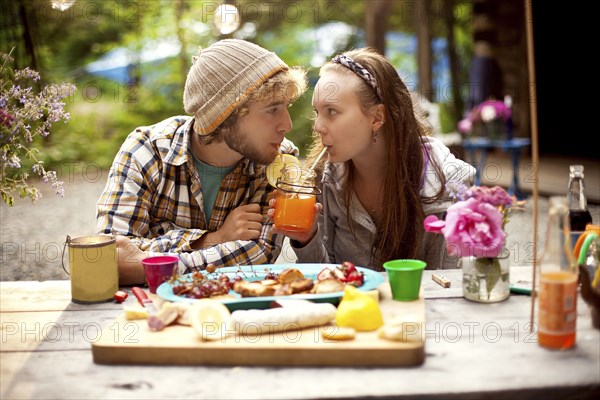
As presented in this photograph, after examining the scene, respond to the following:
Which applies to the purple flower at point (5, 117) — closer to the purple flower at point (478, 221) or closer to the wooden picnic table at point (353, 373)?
the wooden picnic table at point (353, 373)

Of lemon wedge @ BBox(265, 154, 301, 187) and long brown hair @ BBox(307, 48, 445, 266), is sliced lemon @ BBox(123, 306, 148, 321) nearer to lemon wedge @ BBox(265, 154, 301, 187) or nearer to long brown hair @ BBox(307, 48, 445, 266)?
lemon wedge @ BBox(265, 154, 301, 187)

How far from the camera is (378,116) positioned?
2.67 meters

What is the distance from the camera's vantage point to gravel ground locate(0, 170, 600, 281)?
18.1 feet

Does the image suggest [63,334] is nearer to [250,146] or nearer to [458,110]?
[250,146]

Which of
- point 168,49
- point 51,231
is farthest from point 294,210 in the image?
point 168,49

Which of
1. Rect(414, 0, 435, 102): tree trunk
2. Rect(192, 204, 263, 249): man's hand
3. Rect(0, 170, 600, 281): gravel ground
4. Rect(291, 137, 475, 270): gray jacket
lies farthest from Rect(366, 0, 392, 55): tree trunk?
Rect(192, 204, 263, 249): man's hand

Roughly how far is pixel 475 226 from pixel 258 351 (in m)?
0.68

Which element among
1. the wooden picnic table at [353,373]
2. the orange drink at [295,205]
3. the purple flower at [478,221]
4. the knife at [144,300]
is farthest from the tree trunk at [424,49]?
the wooden picnic table at [353,373]

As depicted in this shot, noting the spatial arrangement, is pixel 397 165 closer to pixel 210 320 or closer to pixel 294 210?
pixel 294 210

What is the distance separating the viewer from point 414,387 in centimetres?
141

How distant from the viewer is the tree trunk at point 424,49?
12.2m

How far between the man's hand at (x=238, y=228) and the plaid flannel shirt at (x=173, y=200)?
3 centimetres

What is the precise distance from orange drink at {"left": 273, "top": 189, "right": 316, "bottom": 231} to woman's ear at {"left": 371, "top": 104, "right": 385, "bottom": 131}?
0.49 metres

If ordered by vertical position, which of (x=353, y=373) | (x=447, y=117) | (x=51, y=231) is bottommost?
(x=51, y=231)
